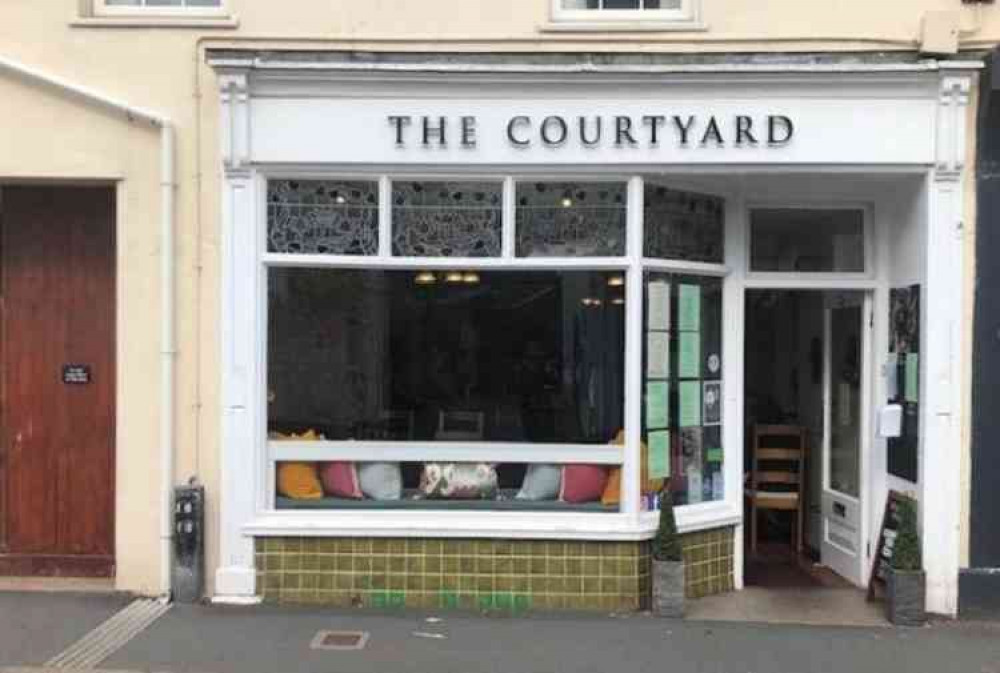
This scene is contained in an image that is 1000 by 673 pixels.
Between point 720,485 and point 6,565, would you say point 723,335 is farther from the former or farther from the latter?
point 6,565

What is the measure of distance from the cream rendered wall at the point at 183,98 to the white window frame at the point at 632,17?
7 cm

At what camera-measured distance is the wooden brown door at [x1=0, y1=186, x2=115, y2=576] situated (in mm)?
7371

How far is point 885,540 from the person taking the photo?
23.6 ft

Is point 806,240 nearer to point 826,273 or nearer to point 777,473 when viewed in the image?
point 826,273

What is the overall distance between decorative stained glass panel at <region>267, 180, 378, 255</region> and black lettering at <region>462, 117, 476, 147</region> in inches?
29.7

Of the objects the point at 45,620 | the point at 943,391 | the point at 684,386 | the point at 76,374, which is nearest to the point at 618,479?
the point at 684,386

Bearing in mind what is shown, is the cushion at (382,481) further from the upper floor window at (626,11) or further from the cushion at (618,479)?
the upper floor window at (626,11)

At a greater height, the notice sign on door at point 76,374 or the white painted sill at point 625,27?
the white painted sill at point 625,27

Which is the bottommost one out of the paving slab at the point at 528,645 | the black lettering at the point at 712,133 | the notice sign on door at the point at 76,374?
the paving slab at the point at 528,645

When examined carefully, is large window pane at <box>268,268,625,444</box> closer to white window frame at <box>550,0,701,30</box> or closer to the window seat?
the window seat

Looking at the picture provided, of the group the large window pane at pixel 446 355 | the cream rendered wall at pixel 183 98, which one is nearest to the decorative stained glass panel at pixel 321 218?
the large window pane at pixel 446 355

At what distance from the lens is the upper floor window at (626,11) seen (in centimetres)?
695

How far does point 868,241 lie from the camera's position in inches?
299

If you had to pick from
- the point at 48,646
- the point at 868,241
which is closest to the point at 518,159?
the point at 868,241
